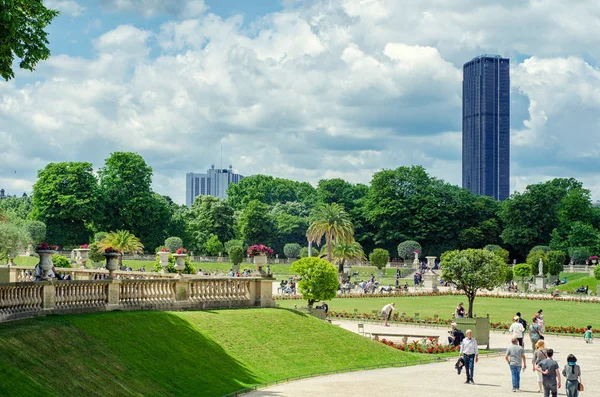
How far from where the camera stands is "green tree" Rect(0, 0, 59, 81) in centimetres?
1750

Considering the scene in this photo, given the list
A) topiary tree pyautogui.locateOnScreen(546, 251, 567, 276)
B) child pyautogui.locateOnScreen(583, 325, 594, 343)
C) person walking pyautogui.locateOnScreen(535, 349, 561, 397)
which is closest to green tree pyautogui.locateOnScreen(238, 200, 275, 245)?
topiary tree pyautogui.locateOnScreen(546, 251, 567, 276)

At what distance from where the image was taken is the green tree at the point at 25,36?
17.5 m

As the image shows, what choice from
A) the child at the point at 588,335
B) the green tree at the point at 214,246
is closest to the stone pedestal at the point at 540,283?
the child at the point at 588,335

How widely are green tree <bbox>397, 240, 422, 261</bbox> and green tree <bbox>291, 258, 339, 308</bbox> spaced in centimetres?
7471

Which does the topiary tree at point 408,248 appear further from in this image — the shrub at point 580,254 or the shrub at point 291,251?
the shrub at point 580,254

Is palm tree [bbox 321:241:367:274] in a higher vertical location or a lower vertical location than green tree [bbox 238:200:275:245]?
lower

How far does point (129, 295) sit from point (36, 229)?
6973cm

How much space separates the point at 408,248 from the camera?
362 feet

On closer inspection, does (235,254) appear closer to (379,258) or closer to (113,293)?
(379,258)

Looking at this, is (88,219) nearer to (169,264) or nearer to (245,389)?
(169,264)

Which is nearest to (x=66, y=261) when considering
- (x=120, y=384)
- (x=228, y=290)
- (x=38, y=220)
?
(x=228, y=290)

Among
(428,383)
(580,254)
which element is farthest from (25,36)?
(580,254)

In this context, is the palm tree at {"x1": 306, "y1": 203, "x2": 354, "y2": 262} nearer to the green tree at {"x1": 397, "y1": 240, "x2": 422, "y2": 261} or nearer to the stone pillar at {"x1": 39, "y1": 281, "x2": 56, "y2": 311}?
the green tree at {"x1": 397, "y1": 240, "x2": 422, "y2": 261}

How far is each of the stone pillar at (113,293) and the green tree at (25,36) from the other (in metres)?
6.17
